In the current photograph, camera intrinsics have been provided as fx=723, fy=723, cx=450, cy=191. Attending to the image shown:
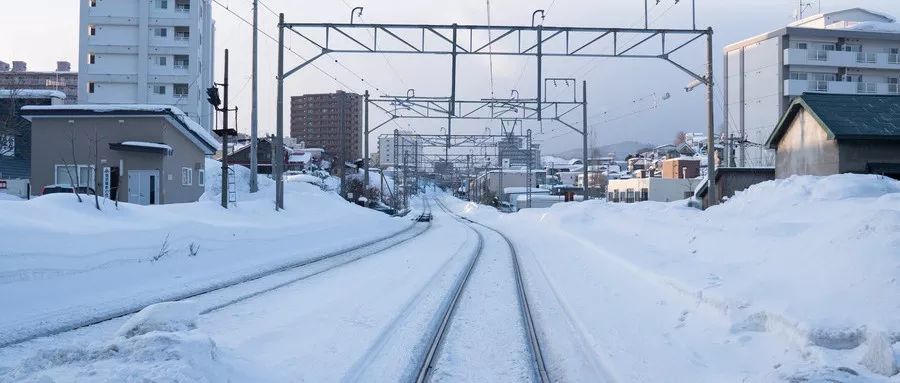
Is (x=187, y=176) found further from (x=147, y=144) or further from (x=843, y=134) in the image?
(x=843, y=134)

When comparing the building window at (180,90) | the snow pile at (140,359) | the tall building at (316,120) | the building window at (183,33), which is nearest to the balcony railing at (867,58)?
the building window at (183,33)

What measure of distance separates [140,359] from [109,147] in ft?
101

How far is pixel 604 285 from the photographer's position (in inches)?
569

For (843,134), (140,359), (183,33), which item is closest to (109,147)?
(843,134)

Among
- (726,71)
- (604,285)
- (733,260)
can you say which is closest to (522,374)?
(733,260)

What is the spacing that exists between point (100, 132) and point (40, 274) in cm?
2450

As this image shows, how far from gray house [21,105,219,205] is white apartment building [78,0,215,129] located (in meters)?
33.9

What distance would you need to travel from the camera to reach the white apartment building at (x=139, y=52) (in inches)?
2589

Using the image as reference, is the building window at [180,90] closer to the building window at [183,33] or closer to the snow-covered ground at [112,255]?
the building window at [183,33]

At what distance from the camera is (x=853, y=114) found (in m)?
25.2

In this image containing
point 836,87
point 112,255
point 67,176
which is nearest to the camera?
point 112,255

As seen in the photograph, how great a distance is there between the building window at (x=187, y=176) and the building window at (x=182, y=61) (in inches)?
1257

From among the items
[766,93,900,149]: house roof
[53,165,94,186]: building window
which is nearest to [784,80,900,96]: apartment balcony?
[766,93,900,149]: house roof

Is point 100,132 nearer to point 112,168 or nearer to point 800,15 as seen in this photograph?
point 112,168
